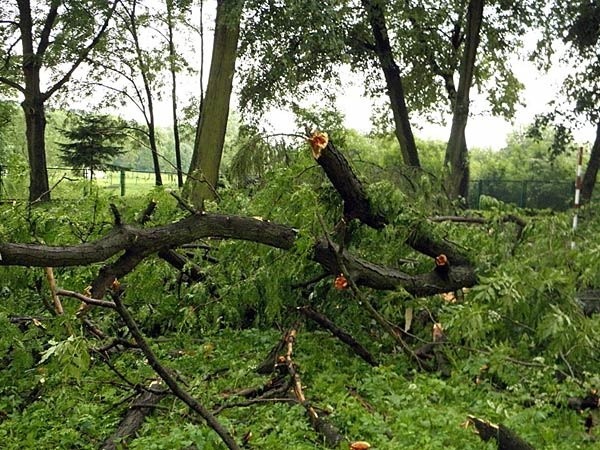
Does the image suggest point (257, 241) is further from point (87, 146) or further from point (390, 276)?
point (87, 146)

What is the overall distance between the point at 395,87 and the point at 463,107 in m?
2.48

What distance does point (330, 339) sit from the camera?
446 cm

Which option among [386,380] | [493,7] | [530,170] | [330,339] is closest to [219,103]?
[493,7]

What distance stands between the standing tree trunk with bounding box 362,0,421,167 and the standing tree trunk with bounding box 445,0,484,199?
143cm

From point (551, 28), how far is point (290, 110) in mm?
5765

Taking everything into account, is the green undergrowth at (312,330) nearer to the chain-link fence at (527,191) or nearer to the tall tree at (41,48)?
the tall tree at (41,48)

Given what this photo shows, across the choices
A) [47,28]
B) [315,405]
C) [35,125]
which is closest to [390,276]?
[315,405]

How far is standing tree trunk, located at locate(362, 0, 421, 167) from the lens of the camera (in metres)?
14.1

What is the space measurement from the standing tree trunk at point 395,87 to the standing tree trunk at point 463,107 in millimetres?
1425

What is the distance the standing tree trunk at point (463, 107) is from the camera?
12.4 metres

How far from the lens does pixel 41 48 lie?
1658 centimetres

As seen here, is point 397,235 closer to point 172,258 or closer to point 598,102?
point 172,258

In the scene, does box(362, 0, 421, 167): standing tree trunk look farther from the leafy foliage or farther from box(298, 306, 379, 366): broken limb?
box(298, 306, 379, 366): broken limb

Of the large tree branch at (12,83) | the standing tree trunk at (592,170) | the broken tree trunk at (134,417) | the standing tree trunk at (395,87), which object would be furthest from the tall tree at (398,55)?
the broken tree trunk at (134,417)
